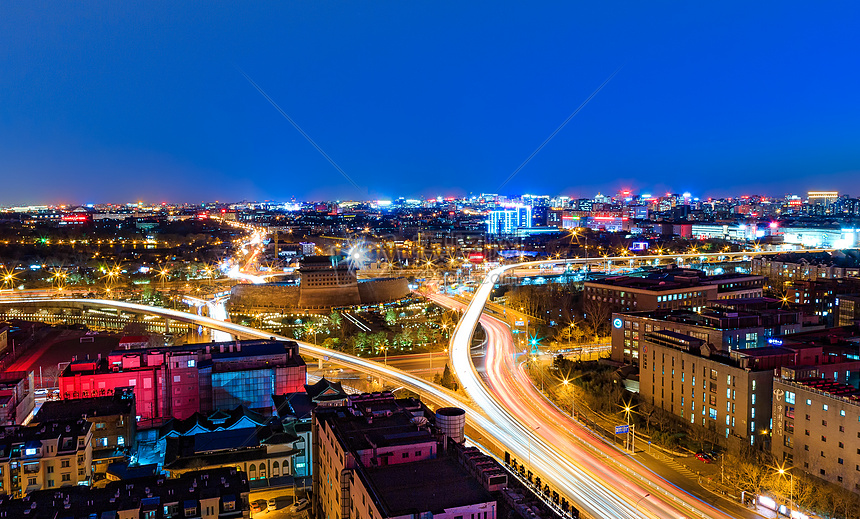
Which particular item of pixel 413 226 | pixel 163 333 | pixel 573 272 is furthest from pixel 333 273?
pixel 413 226

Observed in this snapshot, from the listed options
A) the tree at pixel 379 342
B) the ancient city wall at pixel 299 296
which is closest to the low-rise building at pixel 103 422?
the tree at pixel 379 342

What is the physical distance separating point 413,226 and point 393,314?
39485 mm

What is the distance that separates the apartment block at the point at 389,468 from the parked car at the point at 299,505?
Result: 0.65ft

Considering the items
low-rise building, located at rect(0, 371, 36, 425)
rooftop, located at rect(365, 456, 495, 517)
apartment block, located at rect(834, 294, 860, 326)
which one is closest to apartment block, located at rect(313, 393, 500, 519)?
rooftop, located at rect(365, 456, 495, 517)

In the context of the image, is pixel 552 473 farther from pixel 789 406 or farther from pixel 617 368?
pixel 617 368

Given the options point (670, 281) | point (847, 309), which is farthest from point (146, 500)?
point (847, 309)

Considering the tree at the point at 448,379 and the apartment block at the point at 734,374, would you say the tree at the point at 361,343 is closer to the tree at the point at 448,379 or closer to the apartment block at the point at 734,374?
the tree at the point at 448,379

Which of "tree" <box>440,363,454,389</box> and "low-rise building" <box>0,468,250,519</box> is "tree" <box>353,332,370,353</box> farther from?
"low-rise building" <box>0,468,250,519</box>

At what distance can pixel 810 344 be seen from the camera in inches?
451

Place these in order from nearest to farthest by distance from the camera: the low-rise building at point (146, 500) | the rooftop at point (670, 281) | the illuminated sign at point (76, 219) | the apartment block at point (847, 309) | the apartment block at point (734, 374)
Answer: the low-rise building at point (146, 500) < the apartment block at point (734, 374) < the apartment block at point (847, 309) < the rooftop at point (670, 281) < the illuminated sign at point (76, 219)

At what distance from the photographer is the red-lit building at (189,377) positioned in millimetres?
11320

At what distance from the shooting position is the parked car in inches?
338

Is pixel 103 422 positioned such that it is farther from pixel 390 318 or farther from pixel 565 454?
pixel 390 318

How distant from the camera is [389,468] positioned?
22.6ft
